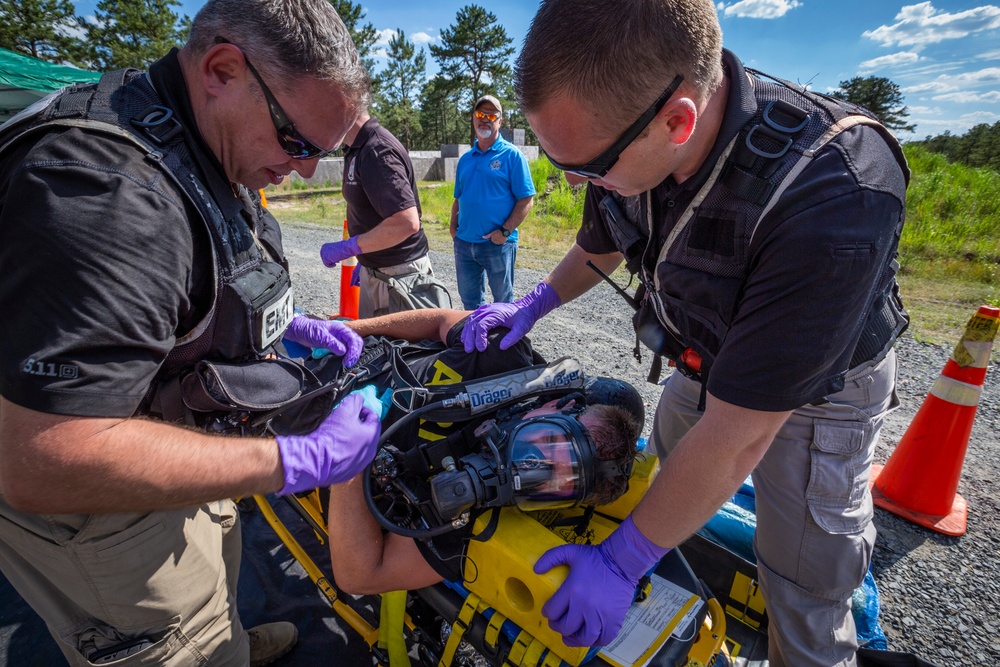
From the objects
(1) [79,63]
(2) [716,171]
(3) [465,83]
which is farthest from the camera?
(3) [465,83]

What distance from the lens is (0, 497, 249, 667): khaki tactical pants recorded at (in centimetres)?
147

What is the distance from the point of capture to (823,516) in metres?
1.71

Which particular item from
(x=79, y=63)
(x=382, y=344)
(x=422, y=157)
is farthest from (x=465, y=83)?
(x=382, y=344)

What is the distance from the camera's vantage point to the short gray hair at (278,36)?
138 cm

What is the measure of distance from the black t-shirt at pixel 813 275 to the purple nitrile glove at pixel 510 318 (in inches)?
50.8

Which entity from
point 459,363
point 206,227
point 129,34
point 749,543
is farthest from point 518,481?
point 129,34

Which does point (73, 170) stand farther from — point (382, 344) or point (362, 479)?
point (382, 344)

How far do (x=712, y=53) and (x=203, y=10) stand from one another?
1.46 metres

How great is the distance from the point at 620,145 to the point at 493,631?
61.7 inches

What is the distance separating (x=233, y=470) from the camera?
1.32 m

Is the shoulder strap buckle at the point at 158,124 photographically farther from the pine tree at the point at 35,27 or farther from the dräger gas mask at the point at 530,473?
the pine tree at the point at 35,27

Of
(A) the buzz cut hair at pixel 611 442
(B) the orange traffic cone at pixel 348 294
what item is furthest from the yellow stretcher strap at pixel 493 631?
(B) the orange traffic cone at pixel 348 294

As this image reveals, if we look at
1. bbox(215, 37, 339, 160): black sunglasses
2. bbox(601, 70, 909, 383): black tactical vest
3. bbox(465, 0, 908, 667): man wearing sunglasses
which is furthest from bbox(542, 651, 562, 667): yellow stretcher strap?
bbox(215, 37, 339, 160): black sunglasses

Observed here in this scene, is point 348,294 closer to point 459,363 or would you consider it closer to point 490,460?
point 459,363
